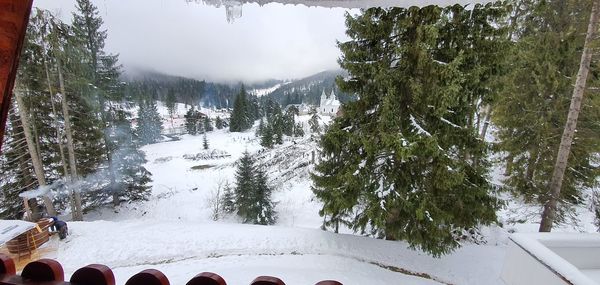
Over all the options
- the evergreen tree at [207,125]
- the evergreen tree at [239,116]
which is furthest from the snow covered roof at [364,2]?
the evergreen tree at [207,125]

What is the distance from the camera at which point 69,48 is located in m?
11.3

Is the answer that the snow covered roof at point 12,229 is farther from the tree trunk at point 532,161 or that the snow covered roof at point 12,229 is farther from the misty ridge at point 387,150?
the tree trunk at point 532,161

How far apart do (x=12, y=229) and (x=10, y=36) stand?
911 centimetres

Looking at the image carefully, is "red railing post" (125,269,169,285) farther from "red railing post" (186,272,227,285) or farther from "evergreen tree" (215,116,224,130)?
"evergreen tree" (215,116,224,130)

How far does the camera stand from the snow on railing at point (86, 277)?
800mm

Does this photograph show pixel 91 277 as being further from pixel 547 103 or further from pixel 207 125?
pixel 207 125

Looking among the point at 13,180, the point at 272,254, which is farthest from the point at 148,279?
the point at 13,180

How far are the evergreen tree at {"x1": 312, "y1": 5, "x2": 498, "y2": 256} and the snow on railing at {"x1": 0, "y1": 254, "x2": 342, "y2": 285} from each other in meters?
5.57

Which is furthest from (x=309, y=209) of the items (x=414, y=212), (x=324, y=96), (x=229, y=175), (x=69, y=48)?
(x=324, y=96)

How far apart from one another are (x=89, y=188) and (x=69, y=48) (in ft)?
25.1

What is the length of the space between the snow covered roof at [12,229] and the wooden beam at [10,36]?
318 inches

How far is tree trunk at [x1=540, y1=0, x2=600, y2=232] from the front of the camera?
6.35 metres

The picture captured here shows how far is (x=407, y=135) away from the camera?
634 cm

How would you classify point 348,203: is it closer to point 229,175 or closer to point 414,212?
point 414,212
